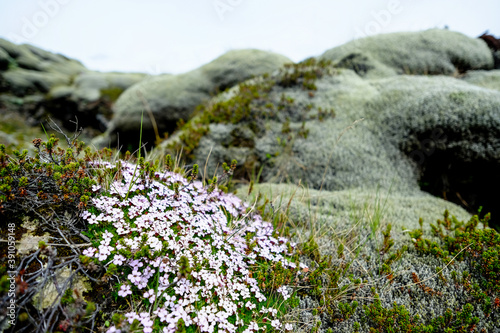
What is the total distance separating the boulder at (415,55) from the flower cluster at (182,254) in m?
9.30

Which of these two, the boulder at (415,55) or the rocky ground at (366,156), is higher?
the boulder at (415,55)

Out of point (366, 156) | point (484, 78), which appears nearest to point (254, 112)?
point (366, 156)

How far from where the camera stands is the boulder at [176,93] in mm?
12164

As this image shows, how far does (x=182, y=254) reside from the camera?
8.96ft

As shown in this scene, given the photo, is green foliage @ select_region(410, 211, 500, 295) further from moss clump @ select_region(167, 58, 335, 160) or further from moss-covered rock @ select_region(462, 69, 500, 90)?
moss-covered rock @ select_region(462, 69, 500, 90)

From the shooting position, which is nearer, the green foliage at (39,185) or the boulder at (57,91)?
the green foliage at (39,185)

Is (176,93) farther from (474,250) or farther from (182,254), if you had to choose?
(474,250)

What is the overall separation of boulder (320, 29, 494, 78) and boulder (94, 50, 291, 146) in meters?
3.74

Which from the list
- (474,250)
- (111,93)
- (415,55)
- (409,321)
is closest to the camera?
(409,321)

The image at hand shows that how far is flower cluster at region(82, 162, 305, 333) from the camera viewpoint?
7.78ft

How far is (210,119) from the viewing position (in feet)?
24.5

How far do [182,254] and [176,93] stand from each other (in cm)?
1123

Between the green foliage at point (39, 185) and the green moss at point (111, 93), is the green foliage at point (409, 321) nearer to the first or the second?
the green foliage at point (39, 185)

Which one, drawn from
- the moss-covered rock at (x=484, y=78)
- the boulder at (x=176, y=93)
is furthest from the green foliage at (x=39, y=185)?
the moss-covered rock at (x=484, y=78)
